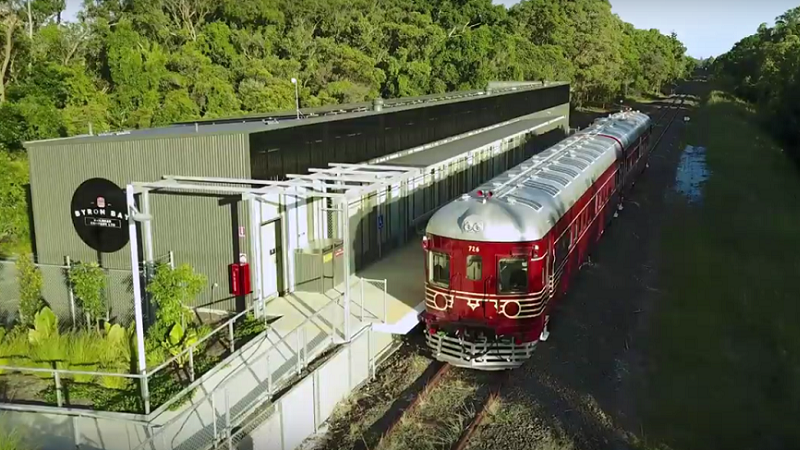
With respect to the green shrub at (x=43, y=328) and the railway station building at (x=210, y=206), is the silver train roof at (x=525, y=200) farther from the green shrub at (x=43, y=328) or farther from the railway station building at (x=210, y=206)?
the green shrub at (x=43, y=328)

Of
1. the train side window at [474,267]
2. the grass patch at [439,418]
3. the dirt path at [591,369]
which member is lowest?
the grass patch at [439,418]

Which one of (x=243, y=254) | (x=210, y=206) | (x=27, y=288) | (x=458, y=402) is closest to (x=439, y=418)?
(x=458, y=402)

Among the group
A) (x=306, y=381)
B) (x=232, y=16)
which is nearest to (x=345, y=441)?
(x=306, y=381)

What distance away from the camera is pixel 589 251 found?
20.3 m

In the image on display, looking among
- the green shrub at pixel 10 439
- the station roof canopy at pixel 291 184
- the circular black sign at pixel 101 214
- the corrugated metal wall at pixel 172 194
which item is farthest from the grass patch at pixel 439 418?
the circular black sign at pixel 101 214

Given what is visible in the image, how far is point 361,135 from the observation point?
63.8 ft

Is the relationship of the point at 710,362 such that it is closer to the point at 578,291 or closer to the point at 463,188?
the point at 578,291

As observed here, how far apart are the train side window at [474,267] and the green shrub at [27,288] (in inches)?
338

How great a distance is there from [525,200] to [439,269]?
7.26ft

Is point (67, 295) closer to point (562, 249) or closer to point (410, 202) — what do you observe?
point (410, 202)

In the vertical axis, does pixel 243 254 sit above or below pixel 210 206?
below

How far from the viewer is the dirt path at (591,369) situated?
1118 centimetres

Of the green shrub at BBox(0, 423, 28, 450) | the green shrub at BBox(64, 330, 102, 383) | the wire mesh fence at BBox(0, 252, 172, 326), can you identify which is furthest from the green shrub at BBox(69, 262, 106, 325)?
the green shrub at BBox(0, 423, 28, 450)

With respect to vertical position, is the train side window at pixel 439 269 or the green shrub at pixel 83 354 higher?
the train side window at pixel 439 269
